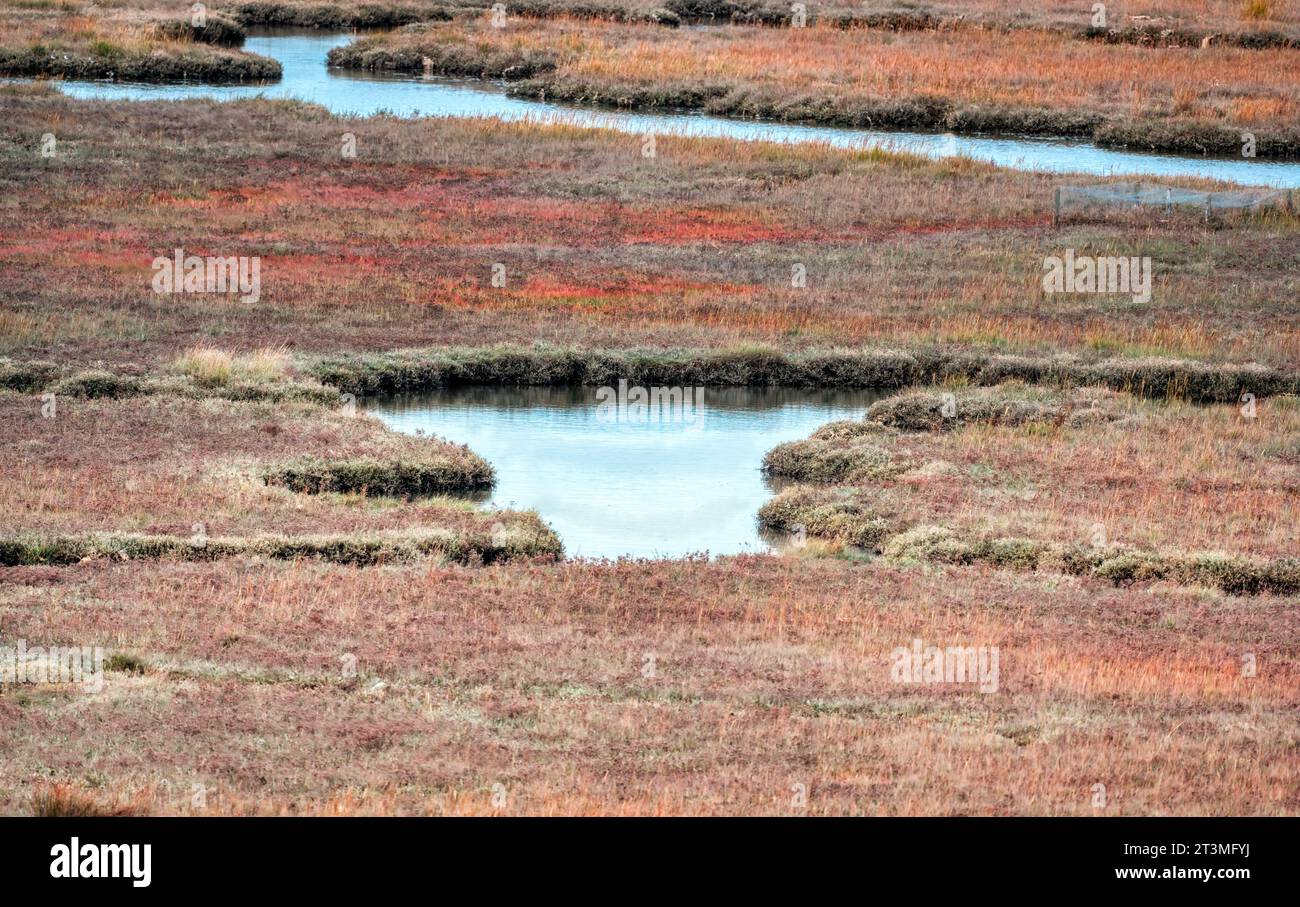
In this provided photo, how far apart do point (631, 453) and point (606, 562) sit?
7.11 m

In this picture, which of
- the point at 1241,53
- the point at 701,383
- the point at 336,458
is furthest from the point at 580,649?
the point at 1241,53

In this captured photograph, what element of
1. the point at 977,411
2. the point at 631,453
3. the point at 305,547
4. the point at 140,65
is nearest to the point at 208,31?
the point at 140,65

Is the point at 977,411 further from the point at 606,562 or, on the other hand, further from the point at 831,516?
the point at 606,562

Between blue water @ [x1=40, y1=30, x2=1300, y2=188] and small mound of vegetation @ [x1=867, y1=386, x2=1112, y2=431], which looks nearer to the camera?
small mound of vegetation @ [x1=867, y1=386, x2=1112, y2=431]

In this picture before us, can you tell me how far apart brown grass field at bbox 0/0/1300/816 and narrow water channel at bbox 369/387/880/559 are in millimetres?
898

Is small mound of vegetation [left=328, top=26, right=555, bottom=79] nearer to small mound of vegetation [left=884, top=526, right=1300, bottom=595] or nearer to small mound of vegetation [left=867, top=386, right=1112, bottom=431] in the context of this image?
small mound of vegetation [left=867, top=386, right=1112, bottom=431]

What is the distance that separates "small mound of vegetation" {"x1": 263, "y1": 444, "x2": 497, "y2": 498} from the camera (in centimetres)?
2434

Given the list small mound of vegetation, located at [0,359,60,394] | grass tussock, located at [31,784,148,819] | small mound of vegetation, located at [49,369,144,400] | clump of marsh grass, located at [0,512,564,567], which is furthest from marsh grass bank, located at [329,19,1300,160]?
grass tussock, located at [31,784,148,819]

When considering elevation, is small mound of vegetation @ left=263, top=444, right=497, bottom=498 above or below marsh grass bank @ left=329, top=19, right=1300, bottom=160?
below

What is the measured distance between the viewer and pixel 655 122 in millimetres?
62719

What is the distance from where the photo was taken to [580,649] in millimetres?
16875

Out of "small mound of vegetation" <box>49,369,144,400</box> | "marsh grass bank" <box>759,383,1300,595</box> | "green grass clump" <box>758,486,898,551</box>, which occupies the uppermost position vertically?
"small mound of vegetation" <box>49,369,144,400</box>
